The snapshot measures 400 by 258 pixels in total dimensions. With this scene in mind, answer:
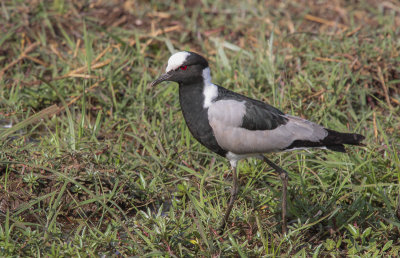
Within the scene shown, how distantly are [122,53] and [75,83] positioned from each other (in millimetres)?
687

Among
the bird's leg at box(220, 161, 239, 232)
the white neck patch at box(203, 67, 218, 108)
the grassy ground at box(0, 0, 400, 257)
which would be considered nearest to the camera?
the grassy ground at box(0, 0, 400, 257)

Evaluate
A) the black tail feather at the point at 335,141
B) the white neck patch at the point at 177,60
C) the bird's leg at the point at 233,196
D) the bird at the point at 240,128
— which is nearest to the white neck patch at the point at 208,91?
the bird at the point at 240,128

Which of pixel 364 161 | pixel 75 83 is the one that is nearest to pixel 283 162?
pixel 364 161

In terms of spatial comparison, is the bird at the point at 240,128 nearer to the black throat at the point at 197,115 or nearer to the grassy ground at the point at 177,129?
the black throat at the point at 197,115

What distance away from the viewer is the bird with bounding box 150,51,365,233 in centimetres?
406

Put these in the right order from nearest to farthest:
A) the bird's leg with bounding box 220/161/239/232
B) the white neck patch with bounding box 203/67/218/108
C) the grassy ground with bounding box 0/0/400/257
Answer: the grassy ground with bounding box 0/0/400/257 → the bird's leg with bounding box 220/161/239/232 → the white neck patch with bounding box 203/67/218/108

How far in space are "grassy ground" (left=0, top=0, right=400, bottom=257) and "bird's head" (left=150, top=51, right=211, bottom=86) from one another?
817 millimetres

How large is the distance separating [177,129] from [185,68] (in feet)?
3.48

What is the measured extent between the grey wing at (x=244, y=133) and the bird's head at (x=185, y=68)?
11.7 inches

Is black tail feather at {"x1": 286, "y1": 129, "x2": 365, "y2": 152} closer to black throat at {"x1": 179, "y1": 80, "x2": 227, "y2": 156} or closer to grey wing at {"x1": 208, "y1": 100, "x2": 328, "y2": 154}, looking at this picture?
grey wing at {"x1": 208, "y1": 100, "x2": 328, "y2": 154}

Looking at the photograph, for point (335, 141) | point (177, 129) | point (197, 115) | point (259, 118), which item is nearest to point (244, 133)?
point (259, 118)

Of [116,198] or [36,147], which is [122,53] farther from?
[116,198]

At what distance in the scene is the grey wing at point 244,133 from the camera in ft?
13.3

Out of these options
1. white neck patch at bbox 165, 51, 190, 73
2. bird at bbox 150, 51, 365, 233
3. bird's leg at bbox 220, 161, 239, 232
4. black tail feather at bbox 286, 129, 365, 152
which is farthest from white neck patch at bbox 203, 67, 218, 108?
black tail feather at bbox 286, 129, 365, 152
